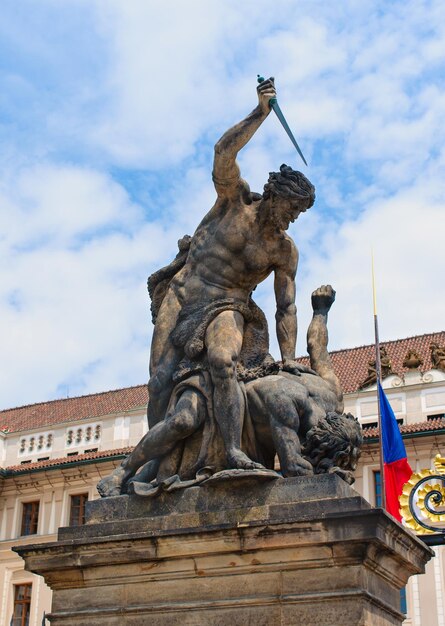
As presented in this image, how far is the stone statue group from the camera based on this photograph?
7465 millimetres

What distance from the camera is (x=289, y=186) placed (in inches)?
321

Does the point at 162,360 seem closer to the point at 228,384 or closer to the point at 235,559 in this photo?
the point at 228,384

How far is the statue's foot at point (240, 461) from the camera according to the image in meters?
7.23

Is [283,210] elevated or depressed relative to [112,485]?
elevated

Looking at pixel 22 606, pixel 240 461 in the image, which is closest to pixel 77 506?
pixel 22 606

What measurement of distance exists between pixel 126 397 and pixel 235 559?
42463 mm

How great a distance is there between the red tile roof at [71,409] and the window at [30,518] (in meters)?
3.78

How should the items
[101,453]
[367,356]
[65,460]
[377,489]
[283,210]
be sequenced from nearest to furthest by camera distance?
[283,210] < [377,489] < [101,453] < [65,460] < [367,356]

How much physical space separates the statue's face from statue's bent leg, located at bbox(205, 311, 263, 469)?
87 cm

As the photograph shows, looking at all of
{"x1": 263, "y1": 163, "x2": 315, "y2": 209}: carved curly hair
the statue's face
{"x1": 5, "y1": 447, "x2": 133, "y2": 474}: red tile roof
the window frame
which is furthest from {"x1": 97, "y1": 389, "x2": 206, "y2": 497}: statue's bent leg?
the window frame

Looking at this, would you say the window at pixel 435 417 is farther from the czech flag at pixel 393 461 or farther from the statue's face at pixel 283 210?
the statue's face at pixel 283 210

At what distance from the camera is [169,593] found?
22.9 feet

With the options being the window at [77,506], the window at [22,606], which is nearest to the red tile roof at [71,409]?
the window at [77,506]

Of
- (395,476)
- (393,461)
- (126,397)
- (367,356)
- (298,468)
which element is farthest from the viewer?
(126,397)
